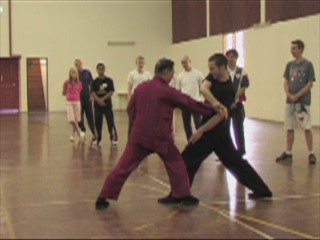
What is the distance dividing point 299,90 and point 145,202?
3.92 metres

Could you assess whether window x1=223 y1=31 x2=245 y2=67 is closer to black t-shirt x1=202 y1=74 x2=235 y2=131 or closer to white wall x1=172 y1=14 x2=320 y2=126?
white wall x1=172 y1=14 x2=320 y2=126

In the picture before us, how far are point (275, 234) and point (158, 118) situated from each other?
5.78ft

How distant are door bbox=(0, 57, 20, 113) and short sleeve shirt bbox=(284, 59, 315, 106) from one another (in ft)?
67.4

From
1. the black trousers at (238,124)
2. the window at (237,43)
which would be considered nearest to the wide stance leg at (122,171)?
the black trousers at (238,124)

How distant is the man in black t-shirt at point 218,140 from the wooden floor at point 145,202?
0.27 metres

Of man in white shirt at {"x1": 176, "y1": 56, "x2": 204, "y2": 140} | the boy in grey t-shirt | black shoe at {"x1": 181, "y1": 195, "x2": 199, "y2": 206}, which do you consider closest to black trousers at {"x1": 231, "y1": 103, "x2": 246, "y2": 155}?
the boy in grey t-shirt

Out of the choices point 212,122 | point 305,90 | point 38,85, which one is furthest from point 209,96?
point 38,85

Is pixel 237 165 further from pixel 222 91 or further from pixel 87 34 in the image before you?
pixel 87 34

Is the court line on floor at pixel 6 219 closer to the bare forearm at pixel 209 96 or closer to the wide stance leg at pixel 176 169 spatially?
the wide stance leg at pixel 176 169

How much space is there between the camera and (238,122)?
929 cm

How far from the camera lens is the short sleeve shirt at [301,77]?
368 inches

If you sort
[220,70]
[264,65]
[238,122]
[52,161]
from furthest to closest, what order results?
[264,65]
[52,161]
[238,122]
[220,70]

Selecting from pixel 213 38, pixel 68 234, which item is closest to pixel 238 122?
pixel 68 234

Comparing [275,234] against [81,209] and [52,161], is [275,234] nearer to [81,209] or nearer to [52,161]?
[81,209]
